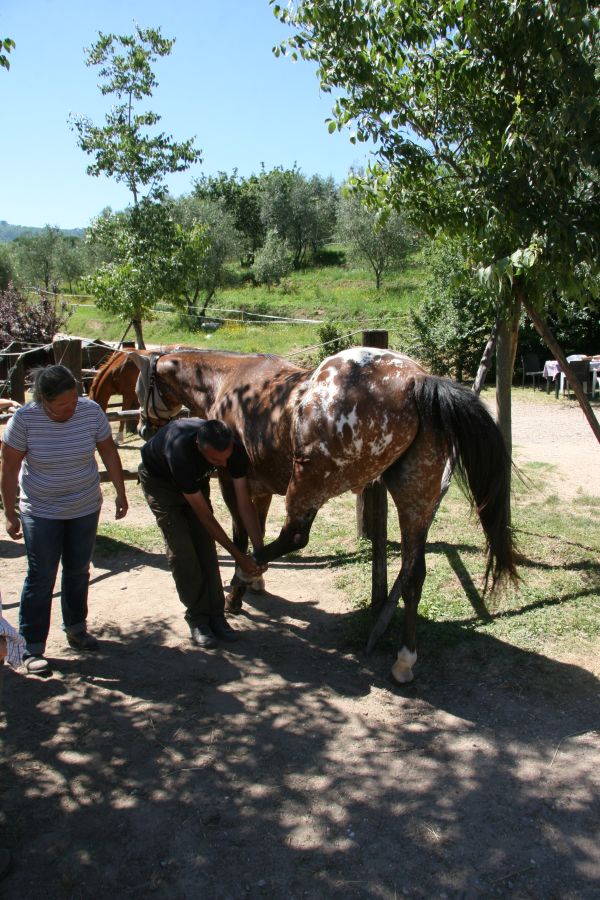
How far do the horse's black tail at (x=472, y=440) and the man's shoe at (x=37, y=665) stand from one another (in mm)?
2804

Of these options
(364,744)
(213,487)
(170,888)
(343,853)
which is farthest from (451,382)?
(213,487)

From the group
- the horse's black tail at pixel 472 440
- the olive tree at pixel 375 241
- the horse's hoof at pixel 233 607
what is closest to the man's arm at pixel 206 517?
the horse's hoof at pixel 233 607

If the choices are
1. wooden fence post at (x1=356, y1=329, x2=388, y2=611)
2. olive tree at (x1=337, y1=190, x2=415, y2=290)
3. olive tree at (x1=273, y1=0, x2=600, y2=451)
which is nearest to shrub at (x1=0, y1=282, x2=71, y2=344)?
olive tree at (x1=273, y1=0, x2=600, y2=451)

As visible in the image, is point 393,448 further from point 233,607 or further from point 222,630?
point 233,607

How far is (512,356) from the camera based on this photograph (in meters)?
5.84

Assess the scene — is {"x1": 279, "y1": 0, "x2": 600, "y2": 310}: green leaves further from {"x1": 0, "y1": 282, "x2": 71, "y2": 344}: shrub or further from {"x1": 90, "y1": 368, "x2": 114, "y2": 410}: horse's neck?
{"x1": 0, "y1": 282, "x2": 71, "y2": 344}: shrub

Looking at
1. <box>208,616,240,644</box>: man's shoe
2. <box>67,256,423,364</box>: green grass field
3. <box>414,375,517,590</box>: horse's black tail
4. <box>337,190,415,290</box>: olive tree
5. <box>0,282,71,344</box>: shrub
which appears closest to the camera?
<box>414,375,517,590</box>: horse's black tail

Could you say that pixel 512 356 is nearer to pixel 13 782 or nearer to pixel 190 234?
pixel 13 782

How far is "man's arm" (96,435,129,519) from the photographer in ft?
13.8

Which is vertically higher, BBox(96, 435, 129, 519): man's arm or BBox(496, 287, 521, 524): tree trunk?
BBox(496, 287, 521, 524): tree trunk

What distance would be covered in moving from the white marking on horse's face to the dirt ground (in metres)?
0.07

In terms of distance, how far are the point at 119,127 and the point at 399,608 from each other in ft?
43.6

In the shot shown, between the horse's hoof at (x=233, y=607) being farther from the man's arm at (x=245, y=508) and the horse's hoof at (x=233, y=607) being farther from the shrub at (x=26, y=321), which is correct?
the shrub at (x=26, y=321)

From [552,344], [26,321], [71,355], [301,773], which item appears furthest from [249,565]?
[26,321]
